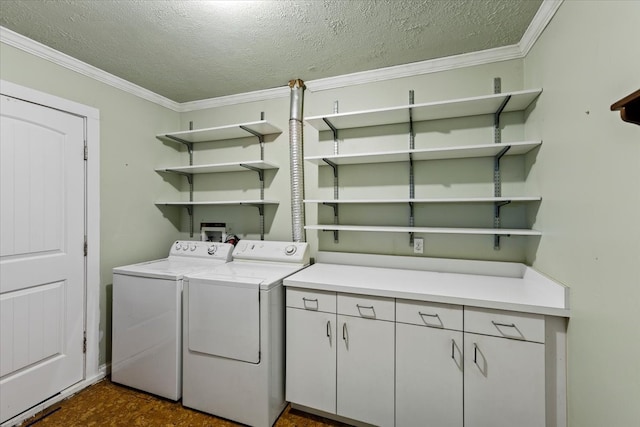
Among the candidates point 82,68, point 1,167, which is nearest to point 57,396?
point 1,167

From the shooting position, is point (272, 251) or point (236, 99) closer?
point (272, 251)

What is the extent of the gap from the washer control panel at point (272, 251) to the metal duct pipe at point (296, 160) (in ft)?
0.40

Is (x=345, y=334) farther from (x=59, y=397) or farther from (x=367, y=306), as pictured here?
(x=59, y=397)

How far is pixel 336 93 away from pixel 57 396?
299 cm

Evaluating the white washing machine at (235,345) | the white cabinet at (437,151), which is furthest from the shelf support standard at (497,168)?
the white washing machine at (235,345)

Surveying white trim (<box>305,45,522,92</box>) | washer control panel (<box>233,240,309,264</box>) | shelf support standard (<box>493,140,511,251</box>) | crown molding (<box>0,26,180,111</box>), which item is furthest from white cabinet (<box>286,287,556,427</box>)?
crown molding (<box>0,26,180,111</box>)

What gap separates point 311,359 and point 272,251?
0.87 meters

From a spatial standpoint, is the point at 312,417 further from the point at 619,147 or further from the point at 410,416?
the point at 619,147

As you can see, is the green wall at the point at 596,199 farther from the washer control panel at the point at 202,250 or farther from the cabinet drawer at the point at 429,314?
the washer control panel at the point at 202,250

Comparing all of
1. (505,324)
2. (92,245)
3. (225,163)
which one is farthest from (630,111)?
(92,245)

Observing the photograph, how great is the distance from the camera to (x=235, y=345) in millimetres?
1792

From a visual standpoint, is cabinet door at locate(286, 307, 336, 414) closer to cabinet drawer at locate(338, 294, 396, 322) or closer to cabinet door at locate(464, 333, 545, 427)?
cabinet drawer at locate(338, 294, 396, 322)

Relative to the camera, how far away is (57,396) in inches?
78.0

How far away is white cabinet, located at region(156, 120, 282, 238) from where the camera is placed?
246 centimetres
